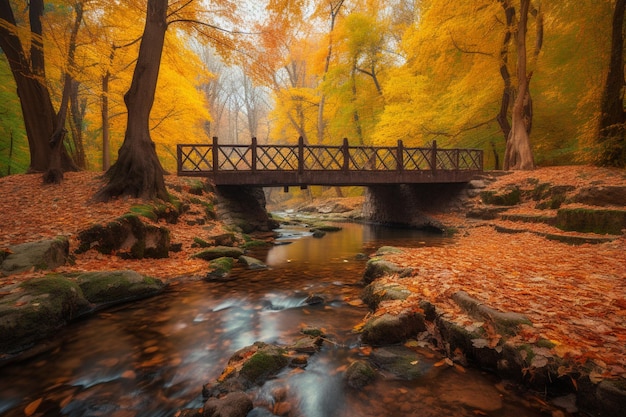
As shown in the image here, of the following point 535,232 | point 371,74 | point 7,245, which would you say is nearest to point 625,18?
point 535,232

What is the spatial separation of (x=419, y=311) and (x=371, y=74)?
20.6 metres

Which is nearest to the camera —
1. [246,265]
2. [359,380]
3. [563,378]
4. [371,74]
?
[563,378]

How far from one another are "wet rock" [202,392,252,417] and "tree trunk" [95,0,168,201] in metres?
6.88

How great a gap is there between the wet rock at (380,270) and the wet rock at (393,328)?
1.44 metres

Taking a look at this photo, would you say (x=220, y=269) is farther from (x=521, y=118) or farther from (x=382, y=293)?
(x=521, y=118)

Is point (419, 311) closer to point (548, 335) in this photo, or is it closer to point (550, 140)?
point (548, 335)

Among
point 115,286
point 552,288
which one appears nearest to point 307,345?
point 552,288

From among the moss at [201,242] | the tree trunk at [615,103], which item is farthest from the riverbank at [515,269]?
the tree trunk at [615,103]

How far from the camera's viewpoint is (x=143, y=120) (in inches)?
339

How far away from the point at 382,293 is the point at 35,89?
12.4m

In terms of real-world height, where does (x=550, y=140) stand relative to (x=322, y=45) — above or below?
below

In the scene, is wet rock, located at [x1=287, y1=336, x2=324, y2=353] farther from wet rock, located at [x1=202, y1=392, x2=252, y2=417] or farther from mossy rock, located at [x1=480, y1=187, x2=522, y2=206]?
mossy rock, located at [x1=480, y1=187, x2=522, y2=206]

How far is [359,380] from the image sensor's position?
296 cm

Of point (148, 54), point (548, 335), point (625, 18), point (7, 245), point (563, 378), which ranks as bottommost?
point (563, 378)
